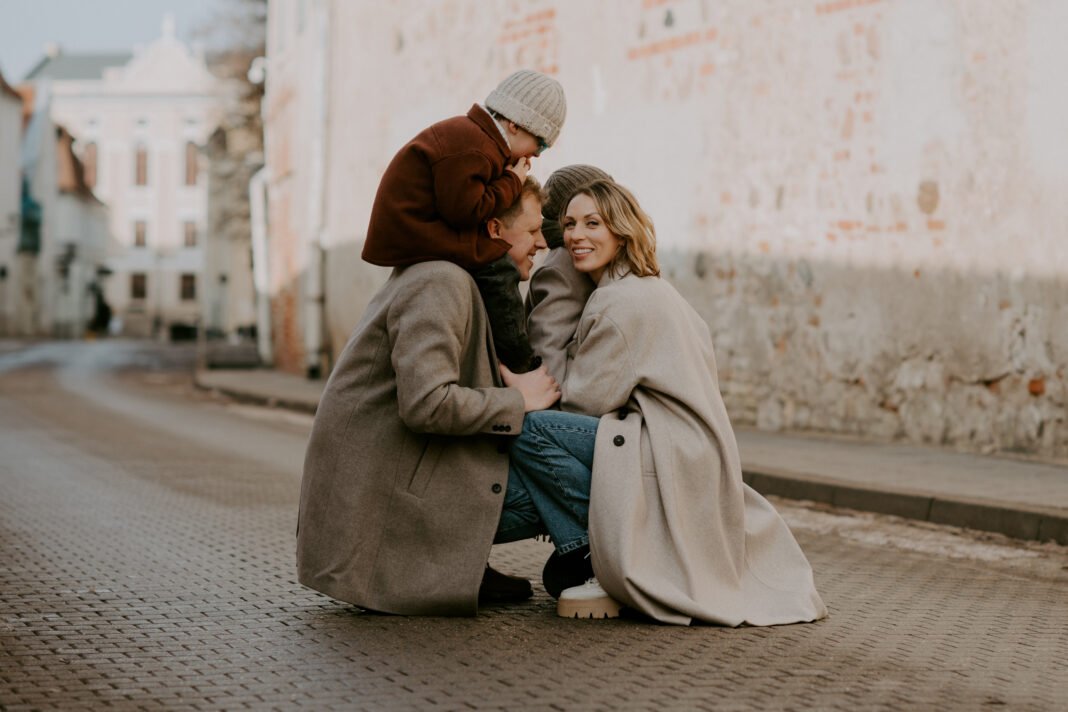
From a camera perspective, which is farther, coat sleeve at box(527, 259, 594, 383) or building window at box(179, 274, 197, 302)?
building window at box(179, 274, 197, 302)

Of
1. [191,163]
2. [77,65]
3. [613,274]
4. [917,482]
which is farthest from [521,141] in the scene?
[77,65]

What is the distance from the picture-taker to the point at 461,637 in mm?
4547

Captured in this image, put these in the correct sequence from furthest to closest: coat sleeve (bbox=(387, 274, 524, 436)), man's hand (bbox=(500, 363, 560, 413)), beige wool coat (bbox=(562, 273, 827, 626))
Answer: man's hand (bbox=(500, 363, 560, 413)), beige wool coat (bbox=(562, 273, 827, 626)), coat sleeve (bbox=(387, 274, 524, 436))

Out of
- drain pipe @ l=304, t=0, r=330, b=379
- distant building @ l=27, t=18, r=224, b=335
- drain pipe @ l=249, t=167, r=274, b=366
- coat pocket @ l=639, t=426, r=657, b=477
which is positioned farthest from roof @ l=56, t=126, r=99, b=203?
coat pocket @ l=639, t=426, r=657, b=477

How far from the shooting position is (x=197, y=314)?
76.6m

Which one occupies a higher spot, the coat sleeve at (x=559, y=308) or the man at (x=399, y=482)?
the coat sleeve at (x=559, y=308)

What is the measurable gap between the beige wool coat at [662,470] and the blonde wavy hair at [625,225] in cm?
7

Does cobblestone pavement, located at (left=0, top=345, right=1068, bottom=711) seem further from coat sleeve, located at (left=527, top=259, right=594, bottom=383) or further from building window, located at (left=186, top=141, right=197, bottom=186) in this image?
building window, located at (left=186, top=141, right=197, bottom=186)

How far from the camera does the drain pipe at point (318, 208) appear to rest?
78.1 feet

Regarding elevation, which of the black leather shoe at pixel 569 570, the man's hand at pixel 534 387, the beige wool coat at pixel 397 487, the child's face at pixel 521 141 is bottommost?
the black leather shoe at pixel 569 570

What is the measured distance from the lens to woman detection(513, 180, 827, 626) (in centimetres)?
467

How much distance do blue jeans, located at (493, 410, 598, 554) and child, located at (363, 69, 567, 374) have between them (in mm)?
239

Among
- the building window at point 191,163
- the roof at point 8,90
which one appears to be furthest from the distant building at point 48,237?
the building window at point 191,163

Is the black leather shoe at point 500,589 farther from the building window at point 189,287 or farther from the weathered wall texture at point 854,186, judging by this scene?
the building window at point 189,287
